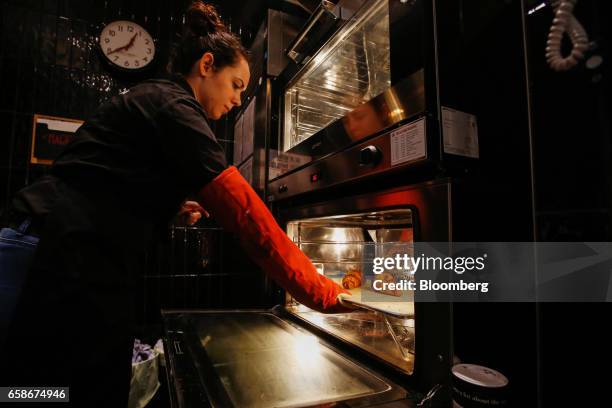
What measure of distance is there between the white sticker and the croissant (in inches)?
32.0

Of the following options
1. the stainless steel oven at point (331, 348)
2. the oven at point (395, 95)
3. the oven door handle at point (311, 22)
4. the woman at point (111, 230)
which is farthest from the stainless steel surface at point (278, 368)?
the oven door handle at point (311, 22)

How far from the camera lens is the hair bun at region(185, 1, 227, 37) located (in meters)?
1.04

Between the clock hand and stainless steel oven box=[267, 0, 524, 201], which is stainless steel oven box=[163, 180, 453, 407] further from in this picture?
the clock hand

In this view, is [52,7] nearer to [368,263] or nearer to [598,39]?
[368,263]

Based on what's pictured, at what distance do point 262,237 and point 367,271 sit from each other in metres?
0.66

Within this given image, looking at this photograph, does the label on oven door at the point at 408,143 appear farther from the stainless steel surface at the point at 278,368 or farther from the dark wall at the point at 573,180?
the stainless steel surface at the point at 278,368

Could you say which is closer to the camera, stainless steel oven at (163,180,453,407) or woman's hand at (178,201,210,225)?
stainless steel oven at (163,180,453,407)

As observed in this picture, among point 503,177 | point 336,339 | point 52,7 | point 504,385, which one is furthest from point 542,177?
point 52,7

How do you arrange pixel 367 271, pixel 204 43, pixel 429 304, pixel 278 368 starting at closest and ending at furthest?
pixel 429 304, pixel 278 368, pixel 204 43, pixel 367 271

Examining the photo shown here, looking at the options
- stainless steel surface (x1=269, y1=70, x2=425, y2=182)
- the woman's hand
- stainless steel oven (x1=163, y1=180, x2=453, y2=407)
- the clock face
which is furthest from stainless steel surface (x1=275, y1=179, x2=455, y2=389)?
the clock face

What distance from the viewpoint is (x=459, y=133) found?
0.73 m

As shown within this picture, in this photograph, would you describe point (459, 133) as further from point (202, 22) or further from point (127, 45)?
point (127, 45)

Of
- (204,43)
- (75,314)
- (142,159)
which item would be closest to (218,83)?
(204,43)

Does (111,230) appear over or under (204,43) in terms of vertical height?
under
